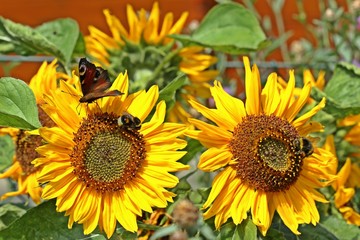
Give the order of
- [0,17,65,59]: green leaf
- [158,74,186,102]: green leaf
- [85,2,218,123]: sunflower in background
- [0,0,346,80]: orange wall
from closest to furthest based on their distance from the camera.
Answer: [158,74,186,102]: green leaf
[0,17,65,59]: green leaf
[85,2,218,123]: sunflower in background
[0,0,346,80]: orange wall

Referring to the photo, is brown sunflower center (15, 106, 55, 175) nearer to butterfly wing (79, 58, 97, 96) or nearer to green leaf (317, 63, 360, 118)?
butterfly wing (79, 58, 97, 96)

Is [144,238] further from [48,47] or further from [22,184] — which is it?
[48,47]

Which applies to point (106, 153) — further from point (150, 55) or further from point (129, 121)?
point (150, 55)

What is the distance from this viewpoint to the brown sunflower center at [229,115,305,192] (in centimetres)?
119

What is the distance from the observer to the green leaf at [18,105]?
3.94 ft

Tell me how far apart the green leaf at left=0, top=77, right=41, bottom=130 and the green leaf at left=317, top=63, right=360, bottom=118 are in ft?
1.66

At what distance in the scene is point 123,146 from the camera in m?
1.19

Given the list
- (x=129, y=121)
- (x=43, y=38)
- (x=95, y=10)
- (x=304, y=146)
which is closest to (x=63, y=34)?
(x=43, y=38)

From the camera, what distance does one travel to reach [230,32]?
157cm

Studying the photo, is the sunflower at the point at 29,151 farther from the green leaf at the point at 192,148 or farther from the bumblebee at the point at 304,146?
the bumblebee at the point at 304,146

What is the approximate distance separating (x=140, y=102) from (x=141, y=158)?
3.2 inches

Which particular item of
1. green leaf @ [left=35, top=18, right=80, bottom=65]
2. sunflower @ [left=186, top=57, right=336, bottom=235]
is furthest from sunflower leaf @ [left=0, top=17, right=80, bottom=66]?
sunflower @ [left=186, top=57, right=336, bottom=235]

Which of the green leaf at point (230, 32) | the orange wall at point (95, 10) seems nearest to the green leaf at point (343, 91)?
the green leaf at point (230, 32)

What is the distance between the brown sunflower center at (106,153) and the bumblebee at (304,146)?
0.22 metres
